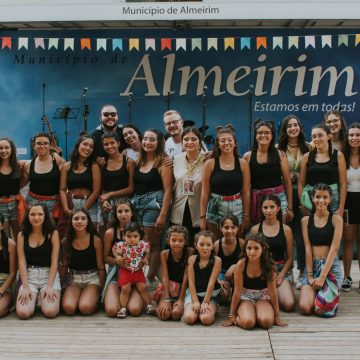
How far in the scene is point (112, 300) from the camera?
16.3 ft

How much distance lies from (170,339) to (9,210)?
7.18 feet

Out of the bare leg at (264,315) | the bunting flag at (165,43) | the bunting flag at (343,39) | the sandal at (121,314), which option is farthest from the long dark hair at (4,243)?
the bunting flag at (343,39)

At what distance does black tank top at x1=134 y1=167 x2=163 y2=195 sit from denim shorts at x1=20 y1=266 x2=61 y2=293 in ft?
3.57

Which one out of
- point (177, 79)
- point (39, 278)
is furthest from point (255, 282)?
point (177, 79)

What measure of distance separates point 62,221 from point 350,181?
2747 millimetres

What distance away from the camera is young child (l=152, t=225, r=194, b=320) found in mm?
4918

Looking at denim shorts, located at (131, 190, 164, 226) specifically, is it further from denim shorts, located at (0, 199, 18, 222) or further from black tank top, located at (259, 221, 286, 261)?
denim shorts, located at (0, 199, 18, 222)

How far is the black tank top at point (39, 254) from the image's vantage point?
5.11 m

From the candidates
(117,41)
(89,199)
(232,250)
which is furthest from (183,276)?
(117,41)

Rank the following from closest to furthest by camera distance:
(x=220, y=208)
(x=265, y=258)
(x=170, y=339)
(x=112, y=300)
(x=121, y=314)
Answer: (x=170, y=339)
(x=265, y=258)
(x=121, y=314)
(x=112, y=300)
(x=220, y=208)

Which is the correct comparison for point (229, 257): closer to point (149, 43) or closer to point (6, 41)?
point (149, 43)

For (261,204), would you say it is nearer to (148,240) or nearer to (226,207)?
(226,207)

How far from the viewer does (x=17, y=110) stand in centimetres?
832

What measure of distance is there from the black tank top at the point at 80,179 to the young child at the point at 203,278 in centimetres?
127
